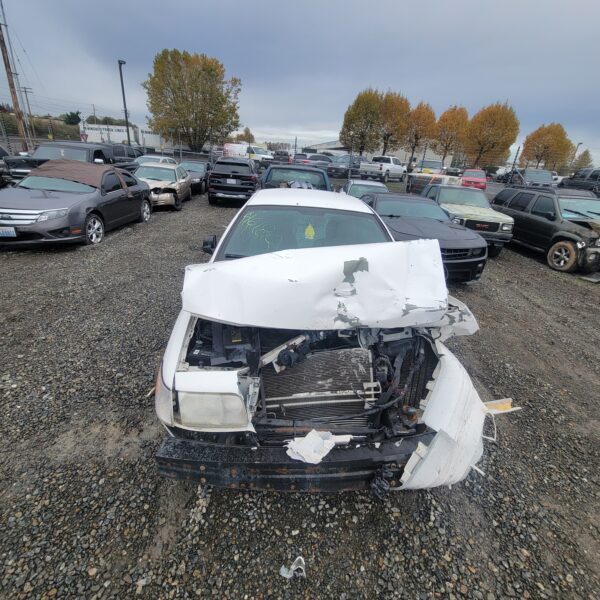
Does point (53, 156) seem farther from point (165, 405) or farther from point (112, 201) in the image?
point (165, 405)

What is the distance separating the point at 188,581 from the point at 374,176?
24815mm

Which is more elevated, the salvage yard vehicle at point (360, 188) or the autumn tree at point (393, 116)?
the autumn tree at point (393, 116)

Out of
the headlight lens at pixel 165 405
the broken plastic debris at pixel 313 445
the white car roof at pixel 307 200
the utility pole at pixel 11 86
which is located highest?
the utility pole at pixel 11 86

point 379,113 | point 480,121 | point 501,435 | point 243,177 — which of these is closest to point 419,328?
point 501,435

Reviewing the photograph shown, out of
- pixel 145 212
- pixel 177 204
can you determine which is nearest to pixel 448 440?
A: pixel 145 212

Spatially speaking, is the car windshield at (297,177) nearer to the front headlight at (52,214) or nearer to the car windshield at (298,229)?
the front headlight at (52,214)

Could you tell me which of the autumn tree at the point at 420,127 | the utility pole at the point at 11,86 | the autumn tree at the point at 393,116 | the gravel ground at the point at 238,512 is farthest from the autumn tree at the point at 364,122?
the gravel ground at the point at 238,512

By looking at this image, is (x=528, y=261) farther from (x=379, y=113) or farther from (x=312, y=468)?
(x=379, y=113)

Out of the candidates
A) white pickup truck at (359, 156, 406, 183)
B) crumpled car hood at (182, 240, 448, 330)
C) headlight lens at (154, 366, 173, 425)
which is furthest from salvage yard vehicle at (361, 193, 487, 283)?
white pickup truck at (359, 156, 406, 183)

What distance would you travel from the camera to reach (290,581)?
5.81 feet

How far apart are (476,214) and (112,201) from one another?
8445 millimetres

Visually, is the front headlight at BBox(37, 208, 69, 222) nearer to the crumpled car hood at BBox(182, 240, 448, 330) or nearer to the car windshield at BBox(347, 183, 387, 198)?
the crumpled car hood at BBox(182, 240, 448, 330)

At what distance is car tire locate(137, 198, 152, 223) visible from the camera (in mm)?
9025

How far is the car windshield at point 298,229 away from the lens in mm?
3221
